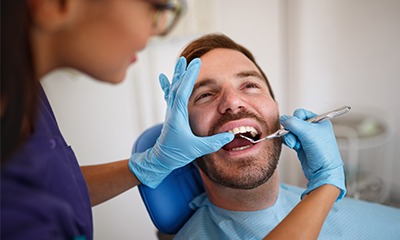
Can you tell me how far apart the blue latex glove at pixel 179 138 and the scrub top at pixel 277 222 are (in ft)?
0.82

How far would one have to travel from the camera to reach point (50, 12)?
0.43 meters

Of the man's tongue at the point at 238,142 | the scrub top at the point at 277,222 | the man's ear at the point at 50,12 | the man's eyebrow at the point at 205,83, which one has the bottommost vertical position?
the scrub top at the point at 277,222

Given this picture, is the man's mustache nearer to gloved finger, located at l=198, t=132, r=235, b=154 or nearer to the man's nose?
the man's nose

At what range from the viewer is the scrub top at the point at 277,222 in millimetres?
1064

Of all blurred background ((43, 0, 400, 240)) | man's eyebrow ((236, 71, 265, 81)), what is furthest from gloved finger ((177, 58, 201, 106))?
blurred background ((43, 0, 400, 240))

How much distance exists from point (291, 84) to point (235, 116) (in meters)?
1.51

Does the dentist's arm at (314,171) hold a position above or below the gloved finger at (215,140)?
below

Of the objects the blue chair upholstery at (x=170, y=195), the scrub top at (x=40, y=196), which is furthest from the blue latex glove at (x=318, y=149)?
the scrub top at (x=40, y=196)

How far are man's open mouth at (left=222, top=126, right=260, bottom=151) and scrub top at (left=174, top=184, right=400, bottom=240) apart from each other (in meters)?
0.24

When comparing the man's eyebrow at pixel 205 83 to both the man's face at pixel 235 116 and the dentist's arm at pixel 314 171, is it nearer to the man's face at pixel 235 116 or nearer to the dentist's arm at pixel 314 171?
the man's face at pixel 235 116

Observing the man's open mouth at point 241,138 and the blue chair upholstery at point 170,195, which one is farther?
the blue chair upholstery at point 170,195

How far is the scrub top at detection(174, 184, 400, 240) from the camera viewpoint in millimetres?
1064

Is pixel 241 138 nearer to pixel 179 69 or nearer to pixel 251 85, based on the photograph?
A: pixel 251 85

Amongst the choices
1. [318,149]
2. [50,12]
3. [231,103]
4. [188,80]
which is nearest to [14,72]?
[50,12]
